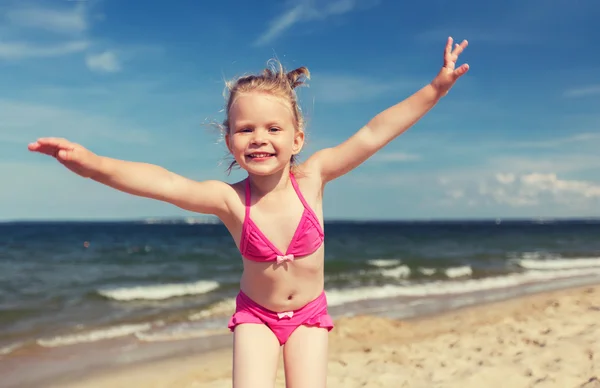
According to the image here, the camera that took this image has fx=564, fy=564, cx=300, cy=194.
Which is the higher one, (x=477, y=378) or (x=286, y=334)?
(x=286, y=334)

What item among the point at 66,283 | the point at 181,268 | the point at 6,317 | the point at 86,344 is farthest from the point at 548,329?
the point at 181,268

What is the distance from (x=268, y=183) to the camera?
328 centimetres

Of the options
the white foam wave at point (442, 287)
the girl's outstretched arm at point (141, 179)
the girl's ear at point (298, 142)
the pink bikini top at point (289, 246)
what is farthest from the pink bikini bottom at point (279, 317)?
the white foam wave at point (442, 287)

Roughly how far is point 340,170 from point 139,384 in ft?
15.2

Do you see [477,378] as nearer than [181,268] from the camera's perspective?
Yes

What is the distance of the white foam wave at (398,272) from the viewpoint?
17011mm

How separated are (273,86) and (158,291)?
477 inches

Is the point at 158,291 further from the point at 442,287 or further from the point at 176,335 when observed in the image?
the point at 442,287

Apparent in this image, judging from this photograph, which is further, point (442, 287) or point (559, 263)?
point (559, 263)

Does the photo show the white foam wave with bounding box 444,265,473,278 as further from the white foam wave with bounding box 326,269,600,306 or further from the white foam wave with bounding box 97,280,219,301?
the white foam wave with bounding box 97,280,219,301

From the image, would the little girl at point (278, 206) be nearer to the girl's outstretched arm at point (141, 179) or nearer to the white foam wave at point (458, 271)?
the girl's outstretched arm at point (141, 179)

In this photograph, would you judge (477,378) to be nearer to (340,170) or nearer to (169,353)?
(340,170)

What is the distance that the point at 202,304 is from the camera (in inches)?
472

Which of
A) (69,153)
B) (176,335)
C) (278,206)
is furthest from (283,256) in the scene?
(176,335)
